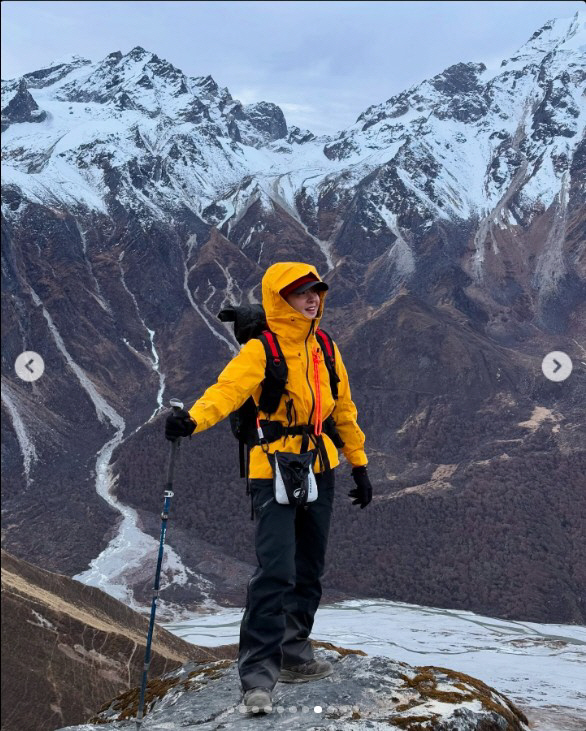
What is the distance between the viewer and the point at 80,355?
107 m

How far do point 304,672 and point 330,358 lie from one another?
272 centimetres

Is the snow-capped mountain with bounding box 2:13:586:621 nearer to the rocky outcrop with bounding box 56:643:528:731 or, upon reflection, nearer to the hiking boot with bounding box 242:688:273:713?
the rocky outcrop with bounding box 56:643:528:731

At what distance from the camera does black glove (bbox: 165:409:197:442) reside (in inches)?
226

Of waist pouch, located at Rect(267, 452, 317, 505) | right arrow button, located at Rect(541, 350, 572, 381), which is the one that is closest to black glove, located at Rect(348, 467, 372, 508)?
waist pouch, located at Rect(267, 452, 317, 505)

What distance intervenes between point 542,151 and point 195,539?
433 feet

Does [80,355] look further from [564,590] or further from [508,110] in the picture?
[508,110]

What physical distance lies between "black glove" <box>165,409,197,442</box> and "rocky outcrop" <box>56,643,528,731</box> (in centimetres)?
223

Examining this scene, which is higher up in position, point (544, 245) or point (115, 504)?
point (544, 245)

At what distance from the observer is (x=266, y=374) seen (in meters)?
6.21

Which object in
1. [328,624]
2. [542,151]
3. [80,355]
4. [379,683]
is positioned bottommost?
[328,624]

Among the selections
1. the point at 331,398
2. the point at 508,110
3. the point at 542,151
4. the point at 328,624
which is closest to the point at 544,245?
the point at 542,151

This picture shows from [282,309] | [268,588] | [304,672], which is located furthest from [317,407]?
[304,672]

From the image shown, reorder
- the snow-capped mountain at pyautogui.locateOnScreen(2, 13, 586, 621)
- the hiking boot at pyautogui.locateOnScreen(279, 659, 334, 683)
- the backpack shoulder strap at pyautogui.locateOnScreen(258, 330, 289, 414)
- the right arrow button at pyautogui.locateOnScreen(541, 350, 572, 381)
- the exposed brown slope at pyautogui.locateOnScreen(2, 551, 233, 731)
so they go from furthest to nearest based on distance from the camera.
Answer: the right arrow button at pyautogui.locateOnScreen(541, 350, 572, 381), the snow-capped mountain at pyautogui.locateOnScreen(2, 13, 586, 621), the exposed brown slope at pyautogui.locateOnScreen(2, 551, 233, 731), the hiking boot at pyautogui.locateOnScreen(279, 659, 334, 683), the backpack shoulder strap at pyautogui.locateOnScreen(258, 330, 289, 414)

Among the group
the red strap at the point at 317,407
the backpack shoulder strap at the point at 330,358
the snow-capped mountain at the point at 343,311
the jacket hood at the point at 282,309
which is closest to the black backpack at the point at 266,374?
the backpack shoulder strap at the point at 330,358
